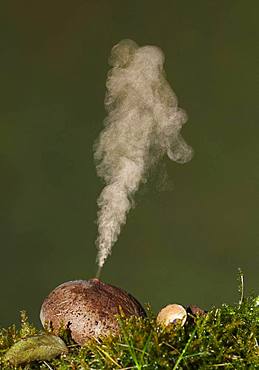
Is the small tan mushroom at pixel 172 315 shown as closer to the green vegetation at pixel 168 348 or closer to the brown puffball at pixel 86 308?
the green vegetation at pixel 168 348

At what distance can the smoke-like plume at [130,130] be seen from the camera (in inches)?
98.6

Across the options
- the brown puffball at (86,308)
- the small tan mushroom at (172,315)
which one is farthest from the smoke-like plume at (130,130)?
the small tan mushroom at (172,315)

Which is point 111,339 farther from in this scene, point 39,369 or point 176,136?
point 176,136

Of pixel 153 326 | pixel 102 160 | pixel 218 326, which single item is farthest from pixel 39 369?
pixel 102 160

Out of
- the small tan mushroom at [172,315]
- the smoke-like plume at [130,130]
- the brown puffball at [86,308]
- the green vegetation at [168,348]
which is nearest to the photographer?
the green vegetation at [168,348]

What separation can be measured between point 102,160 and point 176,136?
25cm

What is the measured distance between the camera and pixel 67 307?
90.0 inches

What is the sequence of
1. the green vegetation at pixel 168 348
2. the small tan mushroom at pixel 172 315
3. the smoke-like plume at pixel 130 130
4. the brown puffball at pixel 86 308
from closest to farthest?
the green vegetation at pixel 168 348
the small tan mushroom at pixel 172 315
the brown puffball at pixel 86 308
the smoke-like plume at pixel 130 130

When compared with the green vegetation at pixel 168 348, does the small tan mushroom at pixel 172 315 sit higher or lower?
higher

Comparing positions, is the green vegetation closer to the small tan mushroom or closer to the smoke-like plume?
the small tan mushroom

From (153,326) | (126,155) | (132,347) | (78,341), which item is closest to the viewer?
(132,347)

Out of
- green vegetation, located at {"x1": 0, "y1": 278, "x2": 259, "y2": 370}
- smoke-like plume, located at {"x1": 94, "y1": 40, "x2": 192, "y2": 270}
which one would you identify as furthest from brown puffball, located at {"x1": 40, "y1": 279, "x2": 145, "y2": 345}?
smoke-like plume, located at {"x1": 94, "y1": 40, "x2": 192, "y2": 270}

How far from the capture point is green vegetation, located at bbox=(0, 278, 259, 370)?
1940 mm

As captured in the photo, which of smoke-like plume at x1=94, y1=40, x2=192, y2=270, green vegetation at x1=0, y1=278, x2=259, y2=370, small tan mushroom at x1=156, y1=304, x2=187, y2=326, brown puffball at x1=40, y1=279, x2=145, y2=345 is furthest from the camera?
smoke-like plume at x1=94, y1=40, x2=192, y2=270
